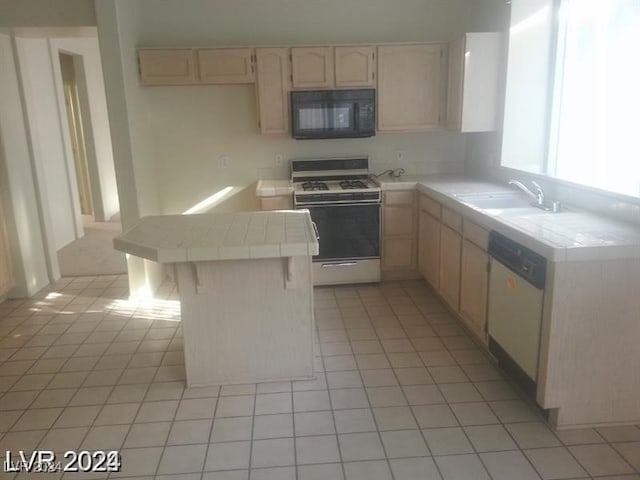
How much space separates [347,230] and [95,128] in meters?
4.87

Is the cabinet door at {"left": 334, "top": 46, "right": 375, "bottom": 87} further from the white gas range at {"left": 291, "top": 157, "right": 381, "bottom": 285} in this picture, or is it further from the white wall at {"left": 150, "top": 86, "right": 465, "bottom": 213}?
the white gas range at {"left": 291, "top": 157, "right": 381, "bottom": 285}

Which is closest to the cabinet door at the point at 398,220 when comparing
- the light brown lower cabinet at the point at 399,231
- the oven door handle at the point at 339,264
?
the light brown lower cabinet at the point at 399,231

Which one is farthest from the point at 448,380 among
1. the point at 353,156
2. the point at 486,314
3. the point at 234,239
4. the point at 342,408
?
the point at 353,156

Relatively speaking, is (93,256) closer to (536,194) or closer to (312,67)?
(312,67)

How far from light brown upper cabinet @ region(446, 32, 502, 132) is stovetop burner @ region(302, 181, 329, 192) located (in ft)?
3.94

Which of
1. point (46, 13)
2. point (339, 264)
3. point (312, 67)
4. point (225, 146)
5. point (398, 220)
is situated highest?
point (46, 13)

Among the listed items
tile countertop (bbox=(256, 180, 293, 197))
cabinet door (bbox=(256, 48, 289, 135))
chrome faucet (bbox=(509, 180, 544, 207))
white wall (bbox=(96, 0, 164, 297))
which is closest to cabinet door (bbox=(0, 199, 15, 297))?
white wall (bbox=(96, 0, 164, 297))

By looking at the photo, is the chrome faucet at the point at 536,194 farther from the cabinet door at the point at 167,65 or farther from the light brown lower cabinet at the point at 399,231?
the cabinet door at the point at 167,65

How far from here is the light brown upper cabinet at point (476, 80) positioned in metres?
3.74

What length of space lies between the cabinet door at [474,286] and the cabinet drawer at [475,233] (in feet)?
0.11

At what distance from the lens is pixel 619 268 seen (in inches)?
84.0

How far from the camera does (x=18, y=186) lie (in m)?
4.09

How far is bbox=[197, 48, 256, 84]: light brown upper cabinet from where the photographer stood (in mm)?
4078

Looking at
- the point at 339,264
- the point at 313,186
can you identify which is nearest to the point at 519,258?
the point at 339,264
